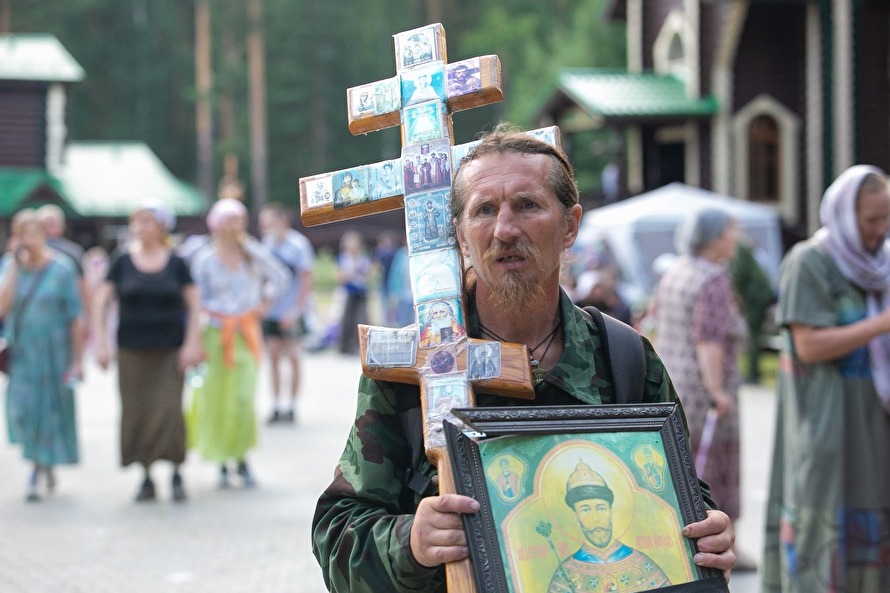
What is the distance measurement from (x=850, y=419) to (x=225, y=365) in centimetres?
586

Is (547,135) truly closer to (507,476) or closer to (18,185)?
(507,476)

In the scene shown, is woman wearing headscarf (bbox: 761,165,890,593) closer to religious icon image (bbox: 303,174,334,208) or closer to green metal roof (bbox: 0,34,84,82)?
religious icon image (bbox: 303,174,334,208)

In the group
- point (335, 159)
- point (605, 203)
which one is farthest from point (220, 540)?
point (335, 159)

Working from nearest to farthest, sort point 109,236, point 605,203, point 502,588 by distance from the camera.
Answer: point 502,588 < point 605,203 < point 109,236

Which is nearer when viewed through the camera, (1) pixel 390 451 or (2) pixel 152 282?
(1) pixel 390 451

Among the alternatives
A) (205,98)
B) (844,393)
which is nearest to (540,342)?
(844,393)

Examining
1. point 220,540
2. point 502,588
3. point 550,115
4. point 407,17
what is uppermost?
point 407,17

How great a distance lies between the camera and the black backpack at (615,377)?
2650mm

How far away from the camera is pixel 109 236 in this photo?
1439 inches

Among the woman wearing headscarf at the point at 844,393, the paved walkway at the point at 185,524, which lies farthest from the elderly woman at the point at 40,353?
the woman wearing headscarf at the point at 844,393

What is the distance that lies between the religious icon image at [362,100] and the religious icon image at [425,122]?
102 mm

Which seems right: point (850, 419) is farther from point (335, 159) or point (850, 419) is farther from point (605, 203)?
point (335, 159)

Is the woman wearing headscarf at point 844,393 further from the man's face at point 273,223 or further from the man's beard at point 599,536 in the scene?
the man's face at point 273,223

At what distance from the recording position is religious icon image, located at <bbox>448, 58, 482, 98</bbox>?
2.71 meters
